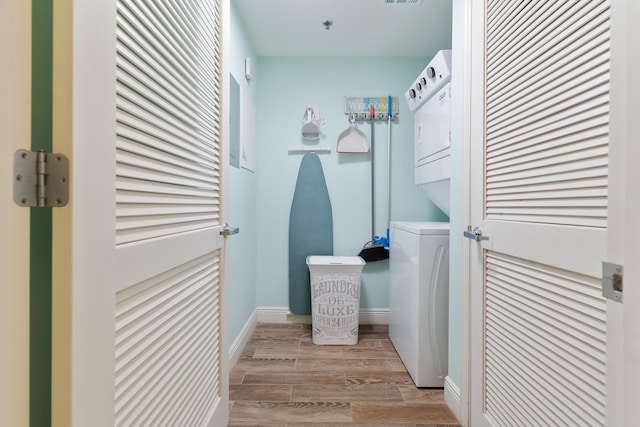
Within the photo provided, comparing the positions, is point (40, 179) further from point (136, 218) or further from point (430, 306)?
point (430, 306)

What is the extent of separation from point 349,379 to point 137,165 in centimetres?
169

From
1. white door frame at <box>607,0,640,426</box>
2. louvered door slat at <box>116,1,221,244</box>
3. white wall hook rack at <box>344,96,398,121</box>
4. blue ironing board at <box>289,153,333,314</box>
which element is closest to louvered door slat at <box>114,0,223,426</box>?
louvered door slat at <box>116,1,221,244</box>

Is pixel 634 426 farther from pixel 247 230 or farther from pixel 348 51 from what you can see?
pixel 348 51

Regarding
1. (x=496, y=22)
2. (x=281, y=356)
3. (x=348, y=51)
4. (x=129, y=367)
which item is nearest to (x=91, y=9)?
(x=129, y=367)

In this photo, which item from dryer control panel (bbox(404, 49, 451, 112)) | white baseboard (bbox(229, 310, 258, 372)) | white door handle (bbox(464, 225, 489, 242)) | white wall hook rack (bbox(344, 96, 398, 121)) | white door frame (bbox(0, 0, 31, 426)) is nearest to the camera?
white door frame (bbox(0, 0, 31, 426))

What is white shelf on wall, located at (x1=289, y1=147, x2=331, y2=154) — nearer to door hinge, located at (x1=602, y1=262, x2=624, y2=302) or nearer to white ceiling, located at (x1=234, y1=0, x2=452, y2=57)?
white ceiling, located at (x1=234, y1=0, x2=452, y2=57)

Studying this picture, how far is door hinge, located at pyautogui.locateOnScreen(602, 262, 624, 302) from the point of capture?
590 millimetres

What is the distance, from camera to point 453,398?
5.28ft

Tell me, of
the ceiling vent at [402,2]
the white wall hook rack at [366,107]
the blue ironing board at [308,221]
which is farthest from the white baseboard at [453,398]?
the ceiling vent at [402,2]

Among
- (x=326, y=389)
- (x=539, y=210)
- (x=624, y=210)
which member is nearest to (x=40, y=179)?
(x=624, y=210)

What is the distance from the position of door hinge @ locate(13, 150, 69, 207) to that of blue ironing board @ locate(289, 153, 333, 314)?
228 centimetres

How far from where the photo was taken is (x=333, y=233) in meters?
2.85

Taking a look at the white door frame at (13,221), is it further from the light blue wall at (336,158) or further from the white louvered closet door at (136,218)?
the light blue wall at (336,158)

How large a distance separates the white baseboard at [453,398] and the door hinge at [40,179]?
1.72 metres
